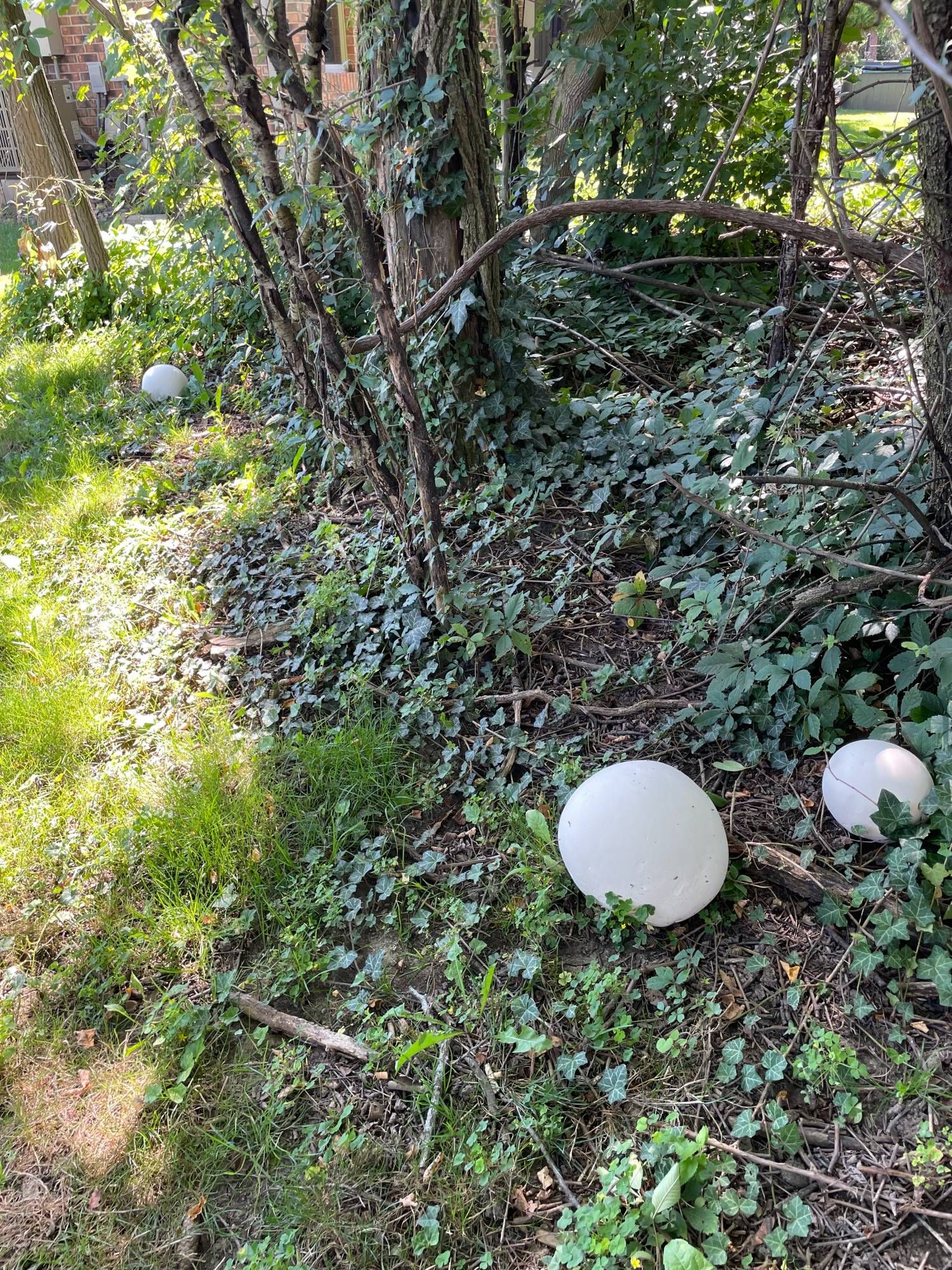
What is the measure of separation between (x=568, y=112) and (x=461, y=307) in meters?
2.26

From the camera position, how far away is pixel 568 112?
459 cm

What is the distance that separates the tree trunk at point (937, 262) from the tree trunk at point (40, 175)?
661 centimetres

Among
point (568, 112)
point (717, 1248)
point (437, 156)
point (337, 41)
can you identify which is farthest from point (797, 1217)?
point (337, 41)

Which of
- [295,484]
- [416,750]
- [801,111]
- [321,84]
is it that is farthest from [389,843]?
[321,84]

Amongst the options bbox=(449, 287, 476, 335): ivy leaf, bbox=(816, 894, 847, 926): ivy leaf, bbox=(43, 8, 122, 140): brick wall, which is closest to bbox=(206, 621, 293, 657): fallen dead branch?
bbox=(449, 287, 476, 335): ivy leaf

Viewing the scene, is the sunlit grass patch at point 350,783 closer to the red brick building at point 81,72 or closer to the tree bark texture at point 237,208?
the tree bark texture at point 237,208

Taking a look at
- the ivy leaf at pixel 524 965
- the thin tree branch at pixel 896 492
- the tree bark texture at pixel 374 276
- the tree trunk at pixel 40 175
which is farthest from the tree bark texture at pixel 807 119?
the tree trunk at pixel 40 175

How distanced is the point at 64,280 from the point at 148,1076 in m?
6.91

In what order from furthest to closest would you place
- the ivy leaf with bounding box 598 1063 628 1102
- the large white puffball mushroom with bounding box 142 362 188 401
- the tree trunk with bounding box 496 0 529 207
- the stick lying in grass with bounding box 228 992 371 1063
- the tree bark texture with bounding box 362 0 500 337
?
the large white puffball mushroom with bounding box 142 362 188 401, the tree trunk with bounding box 496 0 529 207, the tree bark texture with bounding box 362 0 500 337, the stick lying in grass with bounding box 228 992 371 1063, the ivy leaf with bounding box 598 1063 628 1102

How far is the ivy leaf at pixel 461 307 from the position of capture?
10.4ft

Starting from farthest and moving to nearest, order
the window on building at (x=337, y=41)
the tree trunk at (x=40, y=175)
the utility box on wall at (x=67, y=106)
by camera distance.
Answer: the utility box on wall at (x=67, y=106), the window on building at (x=337, y=41), the tree trunk at (x=40, y=175)

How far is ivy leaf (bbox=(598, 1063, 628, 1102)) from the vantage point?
173 cm

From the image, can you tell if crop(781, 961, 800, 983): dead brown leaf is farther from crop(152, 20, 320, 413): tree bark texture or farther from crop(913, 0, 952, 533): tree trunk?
crop(152, 20, 320, 413): tree bark texture

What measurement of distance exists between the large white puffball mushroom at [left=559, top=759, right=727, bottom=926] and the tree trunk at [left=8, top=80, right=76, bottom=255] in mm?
6853
